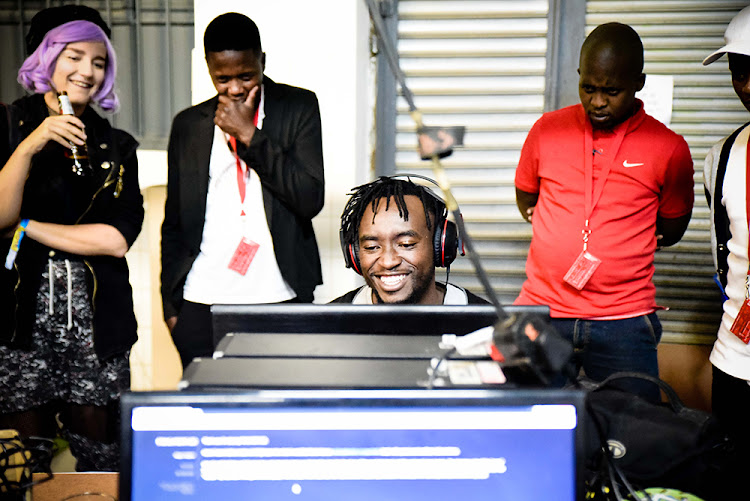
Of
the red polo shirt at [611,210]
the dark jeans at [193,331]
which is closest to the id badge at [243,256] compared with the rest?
the dark jeans at [193,331]

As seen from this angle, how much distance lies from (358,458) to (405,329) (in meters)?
0.28

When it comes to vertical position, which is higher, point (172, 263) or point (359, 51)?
point (359, 51)

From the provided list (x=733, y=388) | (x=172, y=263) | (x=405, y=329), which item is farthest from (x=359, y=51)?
(x=405, y=329)

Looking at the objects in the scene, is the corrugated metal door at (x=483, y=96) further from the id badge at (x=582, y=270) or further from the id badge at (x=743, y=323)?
the id badge at (x=743, y=323)

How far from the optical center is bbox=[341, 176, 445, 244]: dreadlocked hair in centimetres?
180

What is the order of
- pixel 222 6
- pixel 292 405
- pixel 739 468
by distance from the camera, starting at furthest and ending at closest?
pixel 222 6
pixel 739 468
pixel 292 405

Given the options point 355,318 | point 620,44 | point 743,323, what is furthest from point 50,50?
point 743,323

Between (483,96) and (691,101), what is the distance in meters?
0.86

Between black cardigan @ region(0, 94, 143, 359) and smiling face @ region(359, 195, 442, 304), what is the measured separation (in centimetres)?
88

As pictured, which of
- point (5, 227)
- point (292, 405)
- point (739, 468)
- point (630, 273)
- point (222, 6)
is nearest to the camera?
point (292, 405)

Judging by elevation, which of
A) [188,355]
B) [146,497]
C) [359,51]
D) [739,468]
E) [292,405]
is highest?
[359,51]

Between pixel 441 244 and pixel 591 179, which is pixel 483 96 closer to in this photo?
pixel 591 179

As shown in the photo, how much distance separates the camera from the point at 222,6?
276cm

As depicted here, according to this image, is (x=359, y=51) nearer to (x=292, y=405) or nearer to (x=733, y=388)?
(x=733, y=388)
